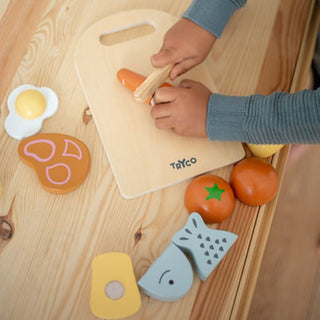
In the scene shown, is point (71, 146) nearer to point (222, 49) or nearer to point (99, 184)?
point (99, 184)

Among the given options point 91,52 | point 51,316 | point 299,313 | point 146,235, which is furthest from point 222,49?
point 299,313

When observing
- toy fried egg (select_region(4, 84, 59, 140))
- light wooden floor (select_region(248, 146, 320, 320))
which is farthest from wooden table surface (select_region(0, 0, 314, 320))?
light wooden floor (select_region(248, 146, 320, 320))

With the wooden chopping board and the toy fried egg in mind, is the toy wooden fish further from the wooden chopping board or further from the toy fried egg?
the toy fried egg

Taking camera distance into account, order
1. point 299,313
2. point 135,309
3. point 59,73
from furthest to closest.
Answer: point 299,313, point 59,73, point 135,309

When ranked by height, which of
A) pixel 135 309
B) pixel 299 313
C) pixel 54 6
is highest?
pixel 54 6

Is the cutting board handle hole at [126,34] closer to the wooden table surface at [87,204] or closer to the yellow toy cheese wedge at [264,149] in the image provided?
the wooden table surface at [87,204]

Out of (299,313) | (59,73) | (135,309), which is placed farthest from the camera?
(299,313)

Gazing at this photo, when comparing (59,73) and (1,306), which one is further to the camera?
(59,73)

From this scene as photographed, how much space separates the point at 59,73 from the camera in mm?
541

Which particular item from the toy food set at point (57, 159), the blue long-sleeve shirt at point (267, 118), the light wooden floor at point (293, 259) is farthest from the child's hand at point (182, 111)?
the light wooden floor at point (293, 259)

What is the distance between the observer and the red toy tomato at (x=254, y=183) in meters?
0.47

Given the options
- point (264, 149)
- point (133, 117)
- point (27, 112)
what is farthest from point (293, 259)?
point (27, 112)

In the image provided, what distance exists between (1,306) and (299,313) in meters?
0.74

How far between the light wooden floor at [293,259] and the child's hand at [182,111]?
1.74ft
